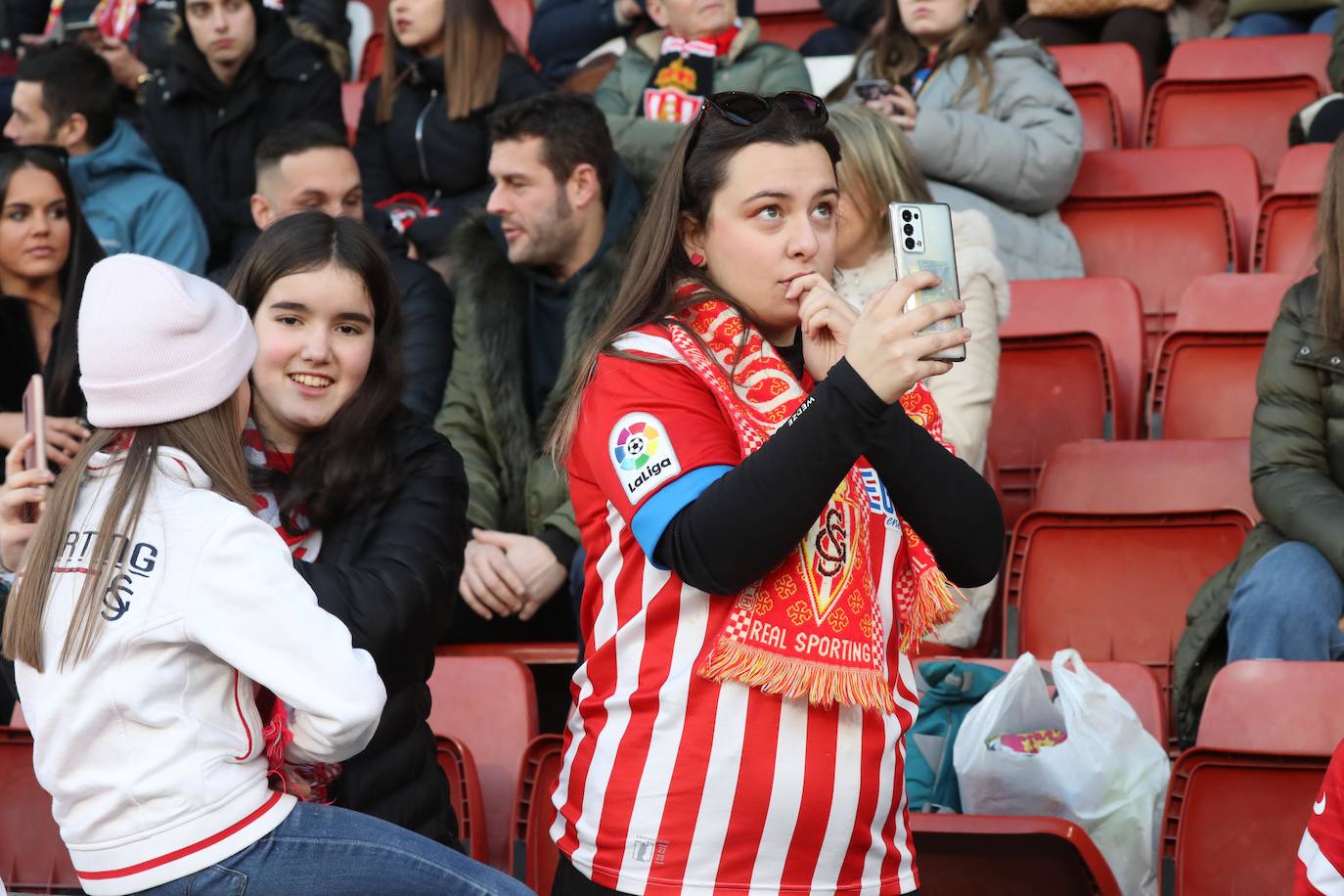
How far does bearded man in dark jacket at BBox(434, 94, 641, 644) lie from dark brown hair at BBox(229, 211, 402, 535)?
110 cm

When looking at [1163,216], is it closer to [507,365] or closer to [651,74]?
[651,74]

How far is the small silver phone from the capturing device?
6.00 feet

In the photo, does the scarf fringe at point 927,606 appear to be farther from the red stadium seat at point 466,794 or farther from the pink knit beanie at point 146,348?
the red stadium seat at point 466,794

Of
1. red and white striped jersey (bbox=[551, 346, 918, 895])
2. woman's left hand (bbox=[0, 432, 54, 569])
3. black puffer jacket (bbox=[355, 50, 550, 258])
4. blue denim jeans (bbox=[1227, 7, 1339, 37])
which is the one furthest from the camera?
blue denim jeans (bbox=[1227, 7, 1339, 37])

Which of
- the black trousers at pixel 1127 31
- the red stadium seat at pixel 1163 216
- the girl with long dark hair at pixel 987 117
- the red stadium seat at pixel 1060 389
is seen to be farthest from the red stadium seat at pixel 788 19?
the red stadium seat at pixel 1060 389

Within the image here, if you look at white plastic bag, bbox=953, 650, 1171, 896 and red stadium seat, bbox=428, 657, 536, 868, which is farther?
red stadium seat, bbox=428, 657, 536, 868

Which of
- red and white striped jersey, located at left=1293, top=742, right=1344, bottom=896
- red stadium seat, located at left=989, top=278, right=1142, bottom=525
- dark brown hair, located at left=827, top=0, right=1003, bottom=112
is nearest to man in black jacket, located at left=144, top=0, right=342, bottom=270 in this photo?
dark brown hair, located at left=827, top=0, right=1003, bottom=112

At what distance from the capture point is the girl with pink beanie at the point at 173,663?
1.85 m

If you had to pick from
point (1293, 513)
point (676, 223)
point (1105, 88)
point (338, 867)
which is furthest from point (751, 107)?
point (1105, 88)

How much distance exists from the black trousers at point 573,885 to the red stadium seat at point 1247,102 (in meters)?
4.48

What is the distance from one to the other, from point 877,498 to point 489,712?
1405 mm

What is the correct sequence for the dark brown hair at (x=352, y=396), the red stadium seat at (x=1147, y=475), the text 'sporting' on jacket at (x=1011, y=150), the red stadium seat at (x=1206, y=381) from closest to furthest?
the dark brown hair at (x=352, y=396) < the red stadium seat at (x=1147, y=475) < the red stadium seat at (x=1206, y=381) < the text 'sporting' on jacket at (x=1011, y=150)

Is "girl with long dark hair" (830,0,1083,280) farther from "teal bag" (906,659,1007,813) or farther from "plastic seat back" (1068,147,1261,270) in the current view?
"teal bag" (906,659,1007,813)

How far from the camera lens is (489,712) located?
3.21m
